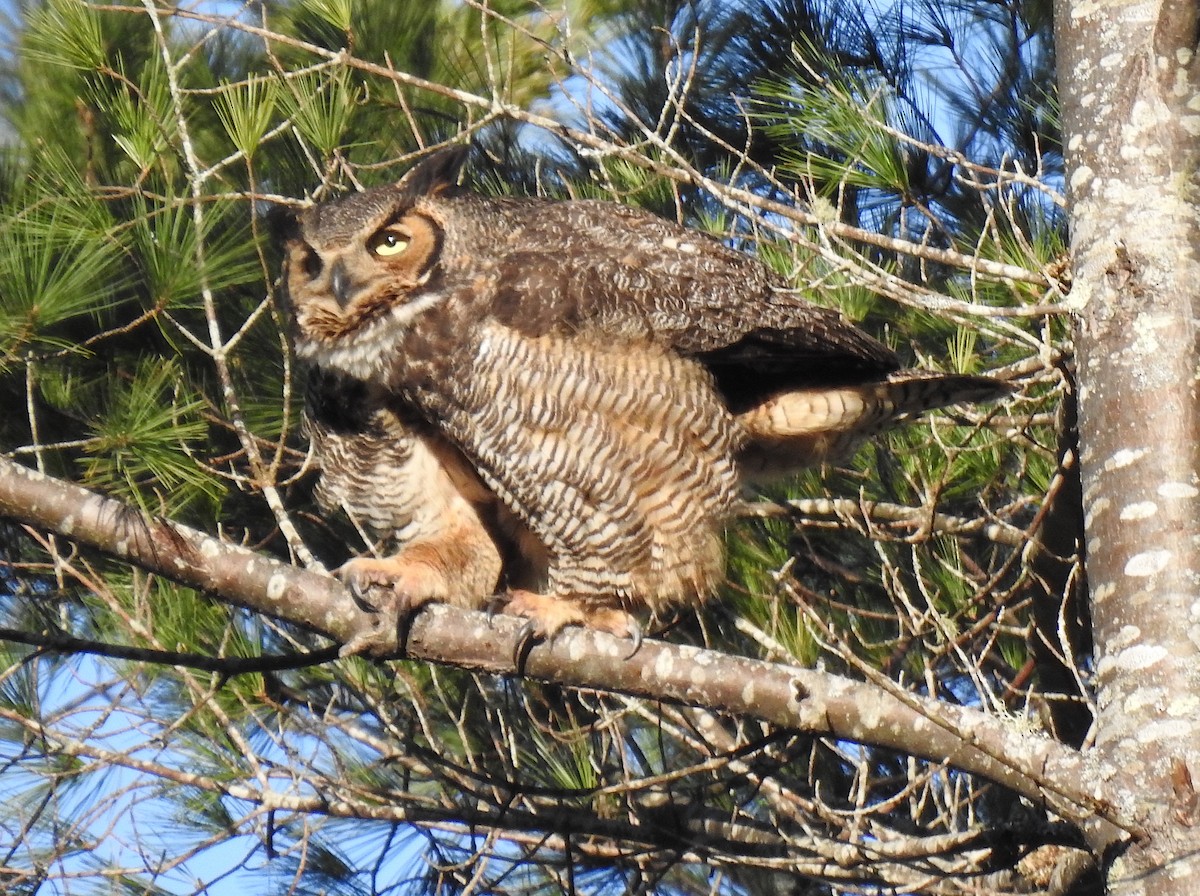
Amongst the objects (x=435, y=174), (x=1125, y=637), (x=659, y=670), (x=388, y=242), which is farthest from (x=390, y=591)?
(x=1125, y=637)

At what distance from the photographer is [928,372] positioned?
3.08 m

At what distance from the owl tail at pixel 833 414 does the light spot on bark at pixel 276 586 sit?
4.12 feet

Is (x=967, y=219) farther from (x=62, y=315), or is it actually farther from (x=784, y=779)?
(x=62, y=315)

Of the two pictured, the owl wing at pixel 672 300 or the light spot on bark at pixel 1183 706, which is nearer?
the light spot on bark at pixel 1183 706

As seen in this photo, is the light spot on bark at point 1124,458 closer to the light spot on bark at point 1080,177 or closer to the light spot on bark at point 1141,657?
the light spot on bark at point 1141,657

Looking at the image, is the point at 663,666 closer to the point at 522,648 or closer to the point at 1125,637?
the point at 522,648

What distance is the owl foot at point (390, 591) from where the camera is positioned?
233cm

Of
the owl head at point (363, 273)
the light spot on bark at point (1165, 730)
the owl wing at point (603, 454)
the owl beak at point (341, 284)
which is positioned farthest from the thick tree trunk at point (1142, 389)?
the owl beak at point (341, 284)

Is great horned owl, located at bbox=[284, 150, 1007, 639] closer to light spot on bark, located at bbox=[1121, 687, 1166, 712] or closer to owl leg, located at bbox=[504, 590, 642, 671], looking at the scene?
owl leg, located at bbox=[504, 590, 642, 671]

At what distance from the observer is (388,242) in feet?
9.56

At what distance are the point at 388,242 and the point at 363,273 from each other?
0.09 meters

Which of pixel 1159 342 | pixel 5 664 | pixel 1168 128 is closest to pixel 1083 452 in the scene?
pixel 1159 342

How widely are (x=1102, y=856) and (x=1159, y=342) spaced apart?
0.81 meters

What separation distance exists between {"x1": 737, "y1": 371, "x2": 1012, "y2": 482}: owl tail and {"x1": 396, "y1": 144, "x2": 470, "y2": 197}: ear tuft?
32.0 inches
